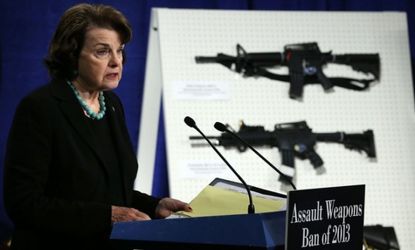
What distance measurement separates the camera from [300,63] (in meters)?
4.45

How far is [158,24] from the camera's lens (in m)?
4.28

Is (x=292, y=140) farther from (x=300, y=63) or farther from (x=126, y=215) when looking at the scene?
(x=126, y=215)

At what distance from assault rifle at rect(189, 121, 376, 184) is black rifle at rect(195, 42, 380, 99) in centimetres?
24

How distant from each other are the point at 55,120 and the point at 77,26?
1.05 ft

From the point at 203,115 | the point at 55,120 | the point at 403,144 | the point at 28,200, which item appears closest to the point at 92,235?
the point at 28,200

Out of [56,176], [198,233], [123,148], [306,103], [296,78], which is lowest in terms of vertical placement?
[198,233]

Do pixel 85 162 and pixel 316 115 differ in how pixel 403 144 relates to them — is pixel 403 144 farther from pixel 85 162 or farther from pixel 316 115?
pixel 85 162

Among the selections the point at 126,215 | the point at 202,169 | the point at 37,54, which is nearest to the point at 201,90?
the point at 202,169

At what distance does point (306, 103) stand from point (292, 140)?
0.27 meters

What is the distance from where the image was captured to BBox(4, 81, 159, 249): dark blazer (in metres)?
2.05

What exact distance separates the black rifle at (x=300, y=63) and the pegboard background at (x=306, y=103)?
0.14ft

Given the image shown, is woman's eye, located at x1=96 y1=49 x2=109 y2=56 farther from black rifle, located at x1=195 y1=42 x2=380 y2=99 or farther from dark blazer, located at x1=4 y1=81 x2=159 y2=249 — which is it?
black rifle, located at x1=195 y1=42 x2=380 y2=99

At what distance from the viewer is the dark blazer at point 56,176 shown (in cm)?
205

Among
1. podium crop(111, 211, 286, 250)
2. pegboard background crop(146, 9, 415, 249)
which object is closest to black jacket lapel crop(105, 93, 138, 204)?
podium crop(111, 211, 286, 250)
